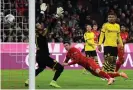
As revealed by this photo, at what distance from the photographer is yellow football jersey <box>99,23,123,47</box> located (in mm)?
→ 14719

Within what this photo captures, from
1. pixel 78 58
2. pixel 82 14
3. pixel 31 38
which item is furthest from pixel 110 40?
pixel 82 14

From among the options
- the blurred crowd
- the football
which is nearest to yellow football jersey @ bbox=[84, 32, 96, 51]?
the blurred crowd

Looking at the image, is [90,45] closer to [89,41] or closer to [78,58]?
[89,41]

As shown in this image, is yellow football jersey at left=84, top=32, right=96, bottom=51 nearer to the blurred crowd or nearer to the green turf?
the green turf

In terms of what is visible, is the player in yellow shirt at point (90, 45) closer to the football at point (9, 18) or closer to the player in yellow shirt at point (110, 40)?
the player in yellow shirt at point (110, 40)

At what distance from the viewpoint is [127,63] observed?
20.4 metres

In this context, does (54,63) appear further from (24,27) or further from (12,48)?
(12,48)

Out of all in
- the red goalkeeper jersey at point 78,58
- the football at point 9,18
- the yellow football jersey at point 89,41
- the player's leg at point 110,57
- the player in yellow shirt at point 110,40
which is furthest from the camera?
the yellow football jersey at point 89,41

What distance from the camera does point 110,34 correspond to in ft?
48.6

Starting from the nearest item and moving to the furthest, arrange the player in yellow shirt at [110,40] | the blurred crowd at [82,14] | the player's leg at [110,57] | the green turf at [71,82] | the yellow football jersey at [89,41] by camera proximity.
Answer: the green turf at [71,82] < the player's leg at [110,57] < the player in yellow shirt at [110,40] < the yellow football jersey at [89,41] < the blurred crowd at [82,14]

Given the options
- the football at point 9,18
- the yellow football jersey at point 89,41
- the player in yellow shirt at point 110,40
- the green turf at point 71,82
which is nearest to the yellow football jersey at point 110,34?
the player in yellow shirt at point 110,40

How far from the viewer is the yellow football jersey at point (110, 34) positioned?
579 inches

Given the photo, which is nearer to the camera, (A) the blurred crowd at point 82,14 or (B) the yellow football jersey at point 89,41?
(B) the yellow football jersey at point 89,41

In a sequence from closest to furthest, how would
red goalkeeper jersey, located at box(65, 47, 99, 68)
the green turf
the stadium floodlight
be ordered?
1. the stadium floodlight
2. red goalkeeper jersey, located at box(65, 47, 99, 68)
3. the green turf
